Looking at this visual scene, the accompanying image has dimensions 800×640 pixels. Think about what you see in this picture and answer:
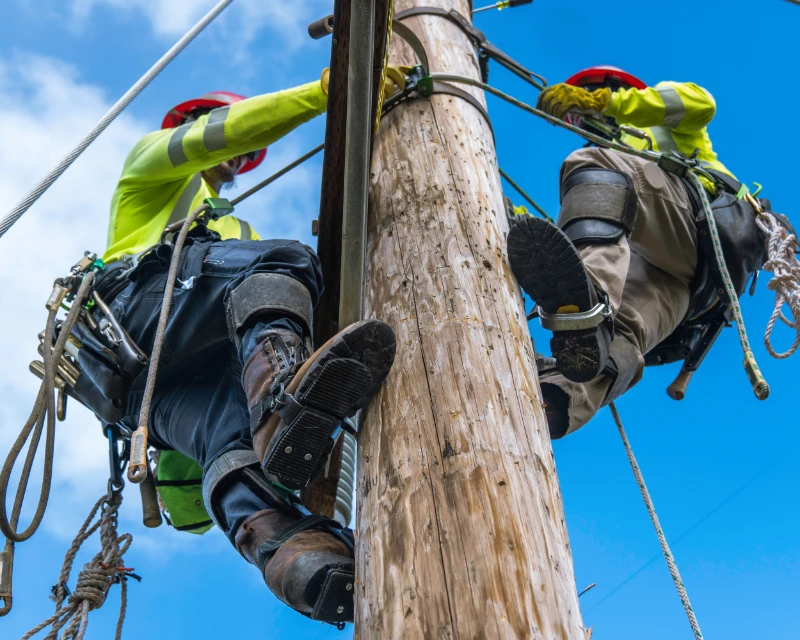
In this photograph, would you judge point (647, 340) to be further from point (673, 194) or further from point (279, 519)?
point (279, 519)

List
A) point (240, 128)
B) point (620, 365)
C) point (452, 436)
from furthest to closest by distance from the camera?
1. point (620, 365)
2. point (240, 128)
3. point (452, 436)

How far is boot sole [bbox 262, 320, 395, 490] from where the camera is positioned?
1.85m

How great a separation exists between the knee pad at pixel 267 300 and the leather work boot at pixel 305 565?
0.50 m

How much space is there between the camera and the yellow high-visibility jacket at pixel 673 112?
3467mm

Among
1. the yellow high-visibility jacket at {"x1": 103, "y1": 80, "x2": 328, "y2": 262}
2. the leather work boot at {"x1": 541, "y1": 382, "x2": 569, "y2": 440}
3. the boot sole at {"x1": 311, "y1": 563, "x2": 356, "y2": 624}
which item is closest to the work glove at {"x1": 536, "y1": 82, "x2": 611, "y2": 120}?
the yellow high-visibility jacket at {"x1": 103, "y1": 80, "x2": 328, "y2": 262}

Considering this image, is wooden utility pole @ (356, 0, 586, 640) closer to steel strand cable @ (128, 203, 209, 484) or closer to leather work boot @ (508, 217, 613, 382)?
leather work boot @ (508, 217, 613, 382)

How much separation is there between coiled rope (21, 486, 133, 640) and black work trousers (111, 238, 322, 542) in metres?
0.29

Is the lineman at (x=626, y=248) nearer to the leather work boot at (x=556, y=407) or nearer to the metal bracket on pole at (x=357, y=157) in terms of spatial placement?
the leather work boot at (x=556, y=407)

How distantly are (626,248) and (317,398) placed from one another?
4.78ft

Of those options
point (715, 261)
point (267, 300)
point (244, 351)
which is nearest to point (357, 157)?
point (267, 300)

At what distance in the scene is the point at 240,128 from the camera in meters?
2.89

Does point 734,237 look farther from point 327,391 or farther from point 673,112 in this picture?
point 327,391

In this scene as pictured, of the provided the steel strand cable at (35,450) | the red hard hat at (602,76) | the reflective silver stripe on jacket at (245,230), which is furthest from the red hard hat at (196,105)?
the steel strand cable at (35,450)

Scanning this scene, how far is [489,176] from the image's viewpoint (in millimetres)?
2527
